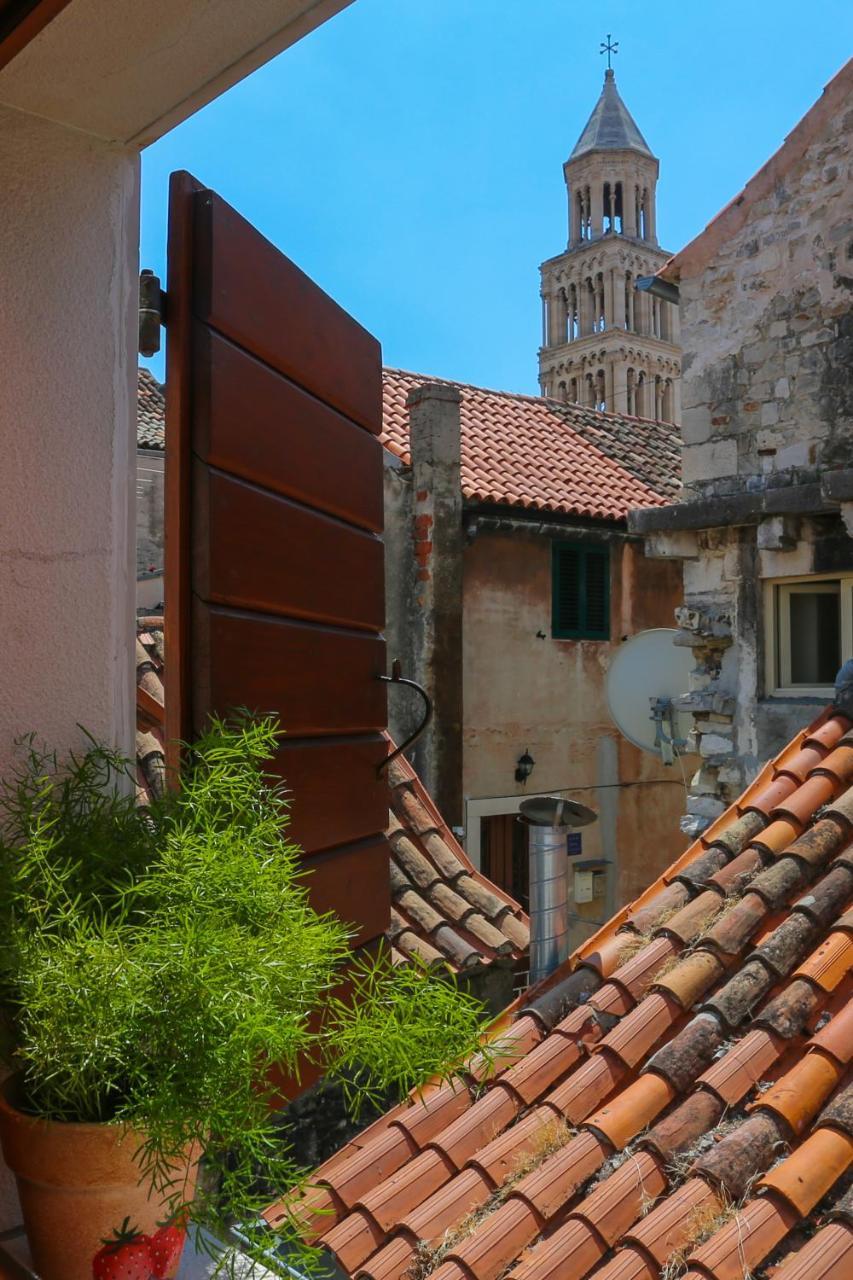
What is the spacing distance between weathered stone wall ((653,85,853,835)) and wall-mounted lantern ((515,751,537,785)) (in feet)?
14.3

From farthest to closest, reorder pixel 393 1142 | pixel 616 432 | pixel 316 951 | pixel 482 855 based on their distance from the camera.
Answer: pixel 616 432, pixel 482 855, pixel 393 1142, pixel 316 951

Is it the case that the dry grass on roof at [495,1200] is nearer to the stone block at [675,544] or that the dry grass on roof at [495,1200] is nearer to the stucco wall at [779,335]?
the stucco wall at [779,335]

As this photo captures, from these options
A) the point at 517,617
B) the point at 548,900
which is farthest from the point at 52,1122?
the point at 517,617

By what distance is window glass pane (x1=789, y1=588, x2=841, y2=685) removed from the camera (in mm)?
6512

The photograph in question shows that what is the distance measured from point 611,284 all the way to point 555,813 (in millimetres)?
41211

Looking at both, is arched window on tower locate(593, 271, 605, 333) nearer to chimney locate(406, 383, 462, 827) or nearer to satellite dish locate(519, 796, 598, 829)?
chimney locate(406, 383, 462, 827)

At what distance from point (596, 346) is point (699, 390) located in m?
37.2

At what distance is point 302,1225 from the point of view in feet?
4.47

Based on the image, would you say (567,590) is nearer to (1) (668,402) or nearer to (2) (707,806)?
(2) (707,806)

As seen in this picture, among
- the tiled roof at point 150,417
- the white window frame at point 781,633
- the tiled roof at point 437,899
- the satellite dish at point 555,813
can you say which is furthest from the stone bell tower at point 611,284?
the satellite dish at point 555,813

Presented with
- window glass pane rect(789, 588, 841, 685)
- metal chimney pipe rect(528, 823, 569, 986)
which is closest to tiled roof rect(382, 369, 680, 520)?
window glass pane rect(789, 588, 841, 685)

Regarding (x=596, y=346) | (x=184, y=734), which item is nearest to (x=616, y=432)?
(x=184, y=734)

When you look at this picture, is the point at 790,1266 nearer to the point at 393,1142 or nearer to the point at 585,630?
the point at 393,1142

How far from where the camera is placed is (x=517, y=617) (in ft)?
37.6
